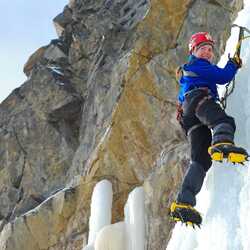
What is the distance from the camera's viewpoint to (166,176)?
29.7ft

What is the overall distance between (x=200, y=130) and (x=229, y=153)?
77 cm

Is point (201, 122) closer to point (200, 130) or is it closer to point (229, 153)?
point (200, 130)

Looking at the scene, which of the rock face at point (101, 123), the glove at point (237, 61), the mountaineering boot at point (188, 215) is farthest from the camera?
the rock face at point (101, 123)

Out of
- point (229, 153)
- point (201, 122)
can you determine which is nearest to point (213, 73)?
point (201, 122)

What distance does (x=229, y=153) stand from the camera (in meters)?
4.21

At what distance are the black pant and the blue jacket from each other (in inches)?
3.9

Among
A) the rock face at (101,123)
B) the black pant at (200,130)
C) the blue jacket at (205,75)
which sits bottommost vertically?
the black pant at (200,130)

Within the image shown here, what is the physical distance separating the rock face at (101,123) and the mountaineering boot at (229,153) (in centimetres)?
452

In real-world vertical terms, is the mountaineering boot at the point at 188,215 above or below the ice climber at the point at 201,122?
below

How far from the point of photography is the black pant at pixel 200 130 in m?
4.47

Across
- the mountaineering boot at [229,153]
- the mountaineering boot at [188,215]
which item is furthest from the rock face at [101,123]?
the mountaineering boot at [229,153]

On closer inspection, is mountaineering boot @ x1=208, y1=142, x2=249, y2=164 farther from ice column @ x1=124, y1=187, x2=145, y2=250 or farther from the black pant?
ice column @ x1=124, y1=187, x2=145, y2=250

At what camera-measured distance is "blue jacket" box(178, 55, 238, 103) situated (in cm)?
507

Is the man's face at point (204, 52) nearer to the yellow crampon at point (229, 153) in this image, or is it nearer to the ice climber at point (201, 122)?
the ice climber at point (201, 122)
